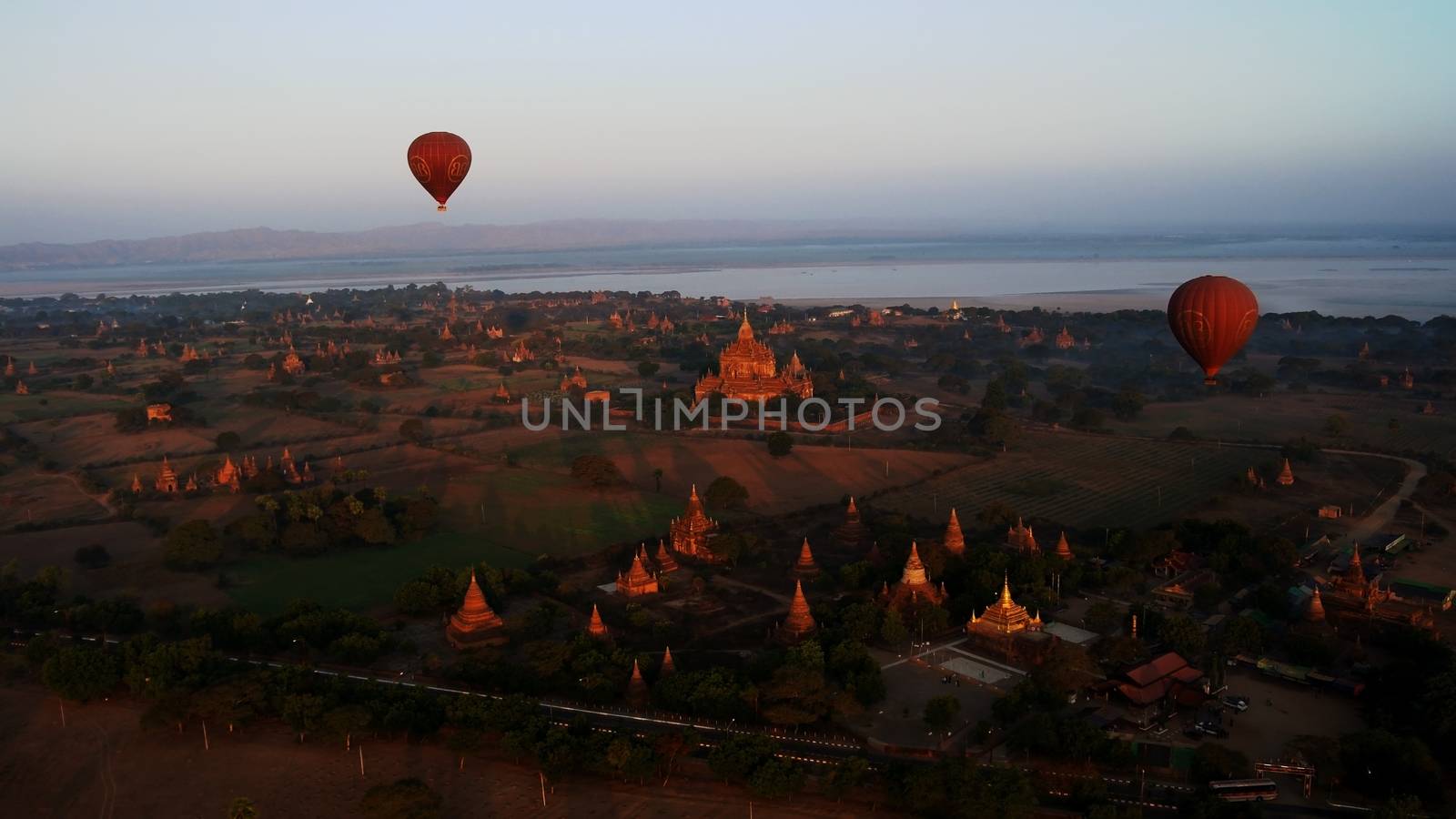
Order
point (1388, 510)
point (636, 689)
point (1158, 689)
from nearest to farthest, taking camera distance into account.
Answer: point (1158, 689) → point (636, 689) → point (1388, 510)

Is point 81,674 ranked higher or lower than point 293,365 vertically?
lower

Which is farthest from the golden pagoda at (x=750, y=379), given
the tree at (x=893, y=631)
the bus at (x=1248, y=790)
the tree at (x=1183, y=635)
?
the bus at (x=1248, y=790)

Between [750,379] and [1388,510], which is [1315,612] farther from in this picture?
[750,379]

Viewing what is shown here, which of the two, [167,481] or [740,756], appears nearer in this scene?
[740,756]

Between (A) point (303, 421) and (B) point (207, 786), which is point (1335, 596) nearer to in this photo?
(B) point (207, 786)

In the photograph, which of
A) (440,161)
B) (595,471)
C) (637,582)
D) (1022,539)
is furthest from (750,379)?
(637,582)

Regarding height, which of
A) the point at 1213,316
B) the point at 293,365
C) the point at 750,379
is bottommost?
the point at 293,365

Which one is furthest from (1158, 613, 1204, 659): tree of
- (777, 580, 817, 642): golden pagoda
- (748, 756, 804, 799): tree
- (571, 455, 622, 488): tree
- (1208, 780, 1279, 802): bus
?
(571, 455, 622, 488): tree

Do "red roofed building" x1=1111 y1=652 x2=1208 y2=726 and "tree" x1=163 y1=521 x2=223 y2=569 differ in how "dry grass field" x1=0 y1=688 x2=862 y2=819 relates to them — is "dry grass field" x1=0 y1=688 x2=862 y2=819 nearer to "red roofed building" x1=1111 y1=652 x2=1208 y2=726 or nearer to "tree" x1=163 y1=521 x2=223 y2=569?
"red roofed building" x1=1111 y1=652 x2=1208 y2=726
